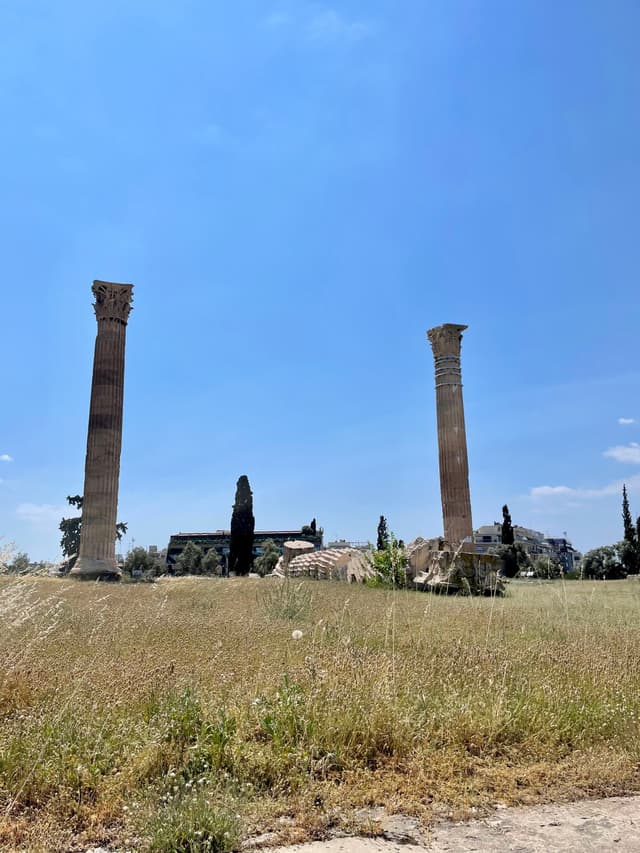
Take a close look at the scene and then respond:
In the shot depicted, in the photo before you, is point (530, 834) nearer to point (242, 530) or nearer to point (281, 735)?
point (281, 735)

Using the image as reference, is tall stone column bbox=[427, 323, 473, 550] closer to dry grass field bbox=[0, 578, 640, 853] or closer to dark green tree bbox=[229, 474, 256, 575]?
dark green tree bbox=[229, 474, 256, 575]

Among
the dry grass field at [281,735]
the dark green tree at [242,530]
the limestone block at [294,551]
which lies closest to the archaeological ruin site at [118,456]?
the limestone block at [294,551]

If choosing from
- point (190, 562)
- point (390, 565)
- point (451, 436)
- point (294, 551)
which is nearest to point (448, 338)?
point (451, 436)

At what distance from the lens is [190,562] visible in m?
50.0

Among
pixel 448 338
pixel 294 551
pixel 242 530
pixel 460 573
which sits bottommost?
pixel 460 573

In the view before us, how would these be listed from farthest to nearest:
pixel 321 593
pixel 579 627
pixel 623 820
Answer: pixel 321 593 < pixel 579 627 < pixel 623 820

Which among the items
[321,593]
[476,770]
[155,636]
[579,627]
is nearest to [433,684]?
[476,770]

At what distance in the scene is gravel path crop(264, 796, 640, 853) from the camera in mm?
2299

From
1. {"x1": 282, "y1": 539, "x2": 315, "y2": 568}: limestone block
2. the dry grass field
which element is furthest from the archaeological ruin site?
the dry grass field

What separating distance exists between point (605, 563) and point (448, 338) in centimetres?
1973

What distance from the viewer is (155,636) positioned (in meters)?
5.89

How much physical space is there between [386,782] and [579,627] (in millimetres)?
5333

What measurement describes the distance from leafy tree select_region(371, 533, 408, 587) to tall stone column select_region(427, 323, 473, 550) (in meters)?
2.83

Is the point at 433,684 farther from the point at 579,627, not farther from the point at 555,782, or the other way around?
the point at 579,627
